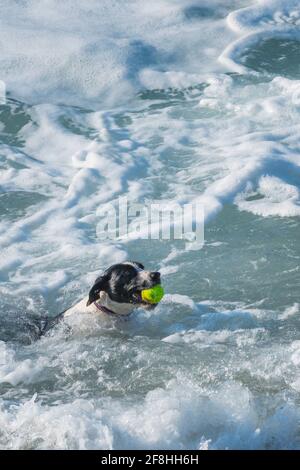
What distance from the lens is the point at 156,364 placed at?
630 cm

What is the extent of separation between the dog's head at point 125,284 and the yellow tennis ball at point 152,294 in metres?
0.03

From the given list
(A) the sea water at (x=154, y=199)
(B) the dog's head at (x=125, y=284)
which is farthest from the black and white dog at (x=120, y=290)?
(A) the sea water at (x=154, y=199)

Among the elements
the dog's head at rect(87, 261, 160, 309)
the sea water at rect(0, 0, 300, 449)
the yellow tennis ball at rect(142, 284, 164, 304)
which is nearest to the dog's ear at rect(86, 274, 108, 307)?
the dog's head at rect(87, 261, 160, 309)

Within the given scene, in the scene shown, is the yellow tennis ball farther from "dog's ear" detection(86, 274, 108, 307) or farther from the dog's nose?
"dog's ear" detection(86, 274, 108, 307)

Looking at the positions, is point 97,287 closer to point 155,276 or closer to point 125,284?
point 125,284

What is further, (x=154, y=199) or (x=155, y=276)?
(x=154, y=199)

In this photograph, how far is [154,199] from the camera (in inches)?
373

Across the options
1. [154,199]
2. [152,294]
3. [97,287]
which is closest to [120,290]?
[97,287]

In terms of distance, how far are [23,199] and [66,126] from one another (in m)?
2.14

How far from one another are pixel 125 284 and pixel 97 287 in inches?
9.4

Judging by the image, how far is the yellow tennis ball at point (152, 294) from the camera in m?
6.68

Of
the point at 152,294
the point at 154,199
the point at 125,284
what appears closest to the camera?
the point at 152,294

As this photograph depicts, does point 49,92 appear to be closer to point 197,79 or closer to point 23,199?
point 197,79

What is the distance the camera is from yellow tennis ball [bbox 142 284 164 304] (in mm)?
6684
